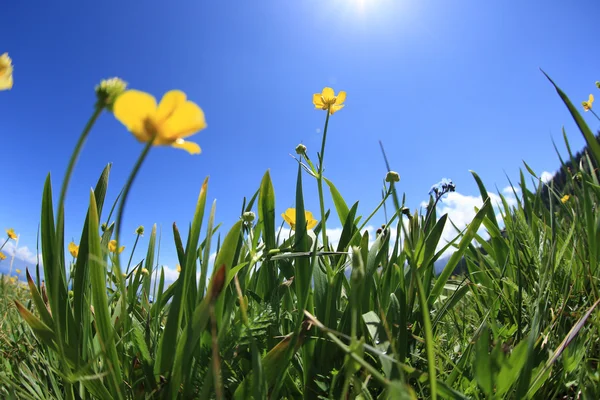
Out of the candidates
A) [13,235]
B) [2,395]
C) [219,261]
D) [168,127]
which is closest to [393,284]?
[219,261]

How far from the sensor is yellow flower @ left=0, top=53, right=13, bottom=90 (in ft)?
2.16

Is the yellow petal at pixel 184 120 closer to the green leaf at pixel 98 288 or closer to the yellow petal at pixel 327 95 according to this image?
the green leaf at pixel 98 288

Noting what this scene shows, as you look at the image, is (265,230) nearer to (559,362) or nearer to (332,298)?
(332,298)

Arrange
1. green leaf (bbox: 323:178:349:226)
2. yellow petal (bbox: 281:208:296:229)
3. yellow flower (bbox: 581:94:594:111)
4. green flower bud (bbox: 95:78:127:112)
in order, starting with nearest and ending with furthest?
green flower bud (bbox: 95:78:127:112)
yellow petal (bbox: 281:208:296:229)
green leaf (bbox: 323:178:349:226)
yellow flower (bbox: 581:94:594:111)

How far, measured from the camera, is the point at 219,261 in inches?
35.6

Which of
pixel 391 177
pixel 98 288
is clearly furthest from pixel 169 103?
pixel 391 177

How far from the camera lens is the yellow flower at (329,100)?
1.80 metres

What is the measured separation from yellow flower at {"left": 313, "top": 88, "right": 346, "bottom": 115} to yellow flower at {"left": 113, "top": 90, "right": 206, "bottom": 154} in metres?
1.25

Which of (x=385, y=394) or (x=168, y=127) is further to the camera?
(x=385, y=394)

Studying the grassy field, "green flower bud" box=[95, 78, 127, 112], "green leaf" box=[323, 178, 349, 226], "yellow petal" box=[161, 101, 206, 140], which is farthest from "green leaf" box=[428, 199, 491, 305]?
"green flower bud" box=[95, 78, 127, 112]

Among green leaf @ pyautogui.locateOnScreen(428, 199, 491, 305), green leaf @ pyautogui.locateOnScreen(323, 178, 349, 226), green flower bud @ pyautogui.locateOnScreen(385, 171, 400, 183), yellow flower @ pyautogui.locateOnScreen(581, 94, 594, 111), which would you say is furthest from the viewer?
yellow flower @ pyautogui.locateOnScreen(581, 94, 594, 111)

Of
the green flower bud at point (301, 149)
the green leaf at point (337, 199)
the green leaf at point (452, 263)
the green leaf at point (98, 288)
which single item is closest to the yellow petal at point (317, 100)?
the green flower bud at point (301, 149)

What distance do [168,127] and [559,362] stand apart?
3.05ft

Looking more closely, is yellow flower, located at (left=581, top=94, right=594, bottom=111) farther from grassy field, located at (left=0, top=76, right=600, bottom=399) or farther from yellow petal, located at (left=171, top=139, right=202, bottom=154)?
yellow petal, located at (left=171, top=139, right=202, bottom=154)
